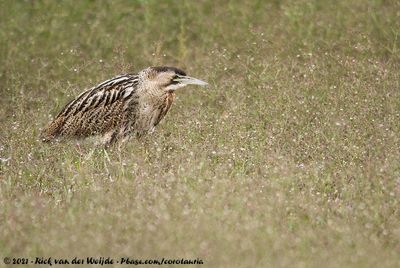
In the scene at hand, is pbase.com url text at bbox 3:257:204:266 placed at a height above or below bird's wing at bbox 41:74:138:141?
above

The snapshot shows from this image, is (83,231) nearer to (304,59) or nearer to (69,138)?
(69,138)

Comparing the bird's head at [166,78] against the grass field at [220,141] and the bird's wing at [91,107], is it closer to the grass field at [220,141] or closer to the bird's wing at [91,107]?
the bird's wing at [91,107]

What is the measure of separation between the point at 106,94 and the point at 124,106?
0.25 metres

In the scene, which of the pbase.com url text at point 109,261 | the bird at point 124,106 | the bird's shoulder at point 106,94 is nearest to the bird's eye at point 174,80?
A: the bird at point 124,106

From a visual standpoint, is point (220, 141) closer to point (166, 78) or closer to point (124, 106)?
point (166, 78)

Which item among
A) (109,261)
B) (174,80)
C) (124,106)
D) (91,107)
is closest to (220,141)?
(174,80)

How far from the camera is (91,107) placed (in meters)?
9.70

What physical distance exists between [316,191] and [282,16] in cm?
557

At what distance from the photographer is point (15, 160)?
9266 millimetres

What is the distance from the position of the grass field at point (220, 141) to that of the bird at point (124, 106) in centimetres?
20

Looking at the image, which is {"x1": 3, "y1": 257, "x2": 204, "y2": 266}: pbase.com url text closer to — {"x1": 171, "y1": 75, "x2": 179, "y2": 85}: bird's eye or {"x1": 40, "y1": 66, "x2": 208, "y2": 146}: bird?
{"x1": 40, "y1": 66, "x2": 208, "y2": 146}: bird

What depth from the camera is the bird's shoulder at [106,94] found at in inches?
376

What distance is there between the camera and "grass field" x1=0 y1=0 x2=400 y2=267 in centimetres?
667

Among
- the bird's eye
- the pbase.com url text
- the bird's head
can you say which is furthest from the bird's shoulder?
the pbase.com url text
